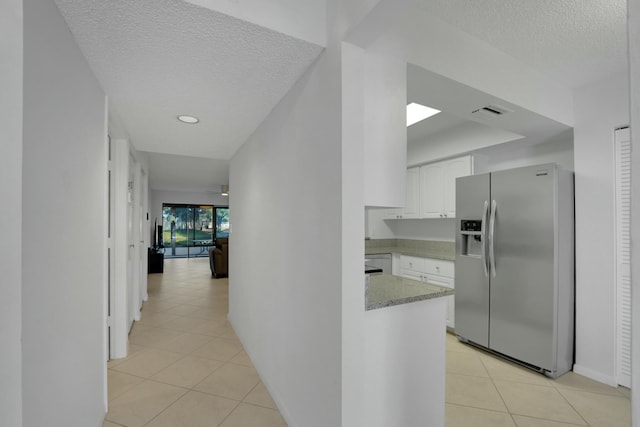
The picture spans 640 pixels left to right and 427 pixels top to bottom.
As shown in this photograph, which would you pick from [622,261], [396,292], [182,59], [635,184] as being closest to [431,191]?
[622,261]

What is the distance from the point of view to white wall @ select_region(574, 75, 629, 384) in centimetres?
255

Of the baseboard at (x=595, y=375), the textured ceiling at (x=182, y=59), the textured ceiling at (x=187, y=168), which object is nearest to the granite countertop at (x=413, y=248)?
the baseboard at (x=595, y=375)

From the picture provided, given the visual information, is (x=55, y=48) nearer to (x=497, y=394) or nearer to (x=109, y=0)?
(x=109, y=0)

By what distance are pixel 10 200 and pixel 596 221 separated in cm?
374

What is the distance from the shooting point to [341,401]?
140 cm

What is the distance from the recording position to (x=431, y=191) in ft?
13.8

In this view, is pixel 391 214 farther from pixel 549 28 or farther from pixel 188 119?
pixel 188 119

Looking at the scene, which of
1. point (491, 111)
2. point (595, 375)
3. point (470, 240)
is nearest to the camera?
point (491, 111)

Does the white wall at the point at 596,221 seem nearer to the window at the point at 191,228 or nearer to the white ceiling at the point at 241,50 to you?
the white ceiling at the point at 241,50

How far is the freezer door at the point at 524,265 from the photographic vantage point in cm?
263

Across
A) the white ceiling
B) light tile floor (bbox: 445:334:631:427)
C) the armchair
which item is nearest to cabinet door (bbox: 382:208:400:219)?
the white ceiling

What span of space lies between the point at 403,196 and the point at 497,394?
Answer: 6.31 feet

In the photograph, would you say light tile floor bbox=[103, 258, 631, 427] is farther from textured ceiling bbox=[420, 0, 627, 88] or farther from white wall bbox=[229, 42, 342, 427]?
textured ceiling bbox=[420, 0, 627, 88]

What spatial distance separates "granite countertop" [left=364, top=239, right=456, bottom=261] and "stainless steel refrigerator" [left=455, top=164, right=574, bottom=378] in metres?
0.70
